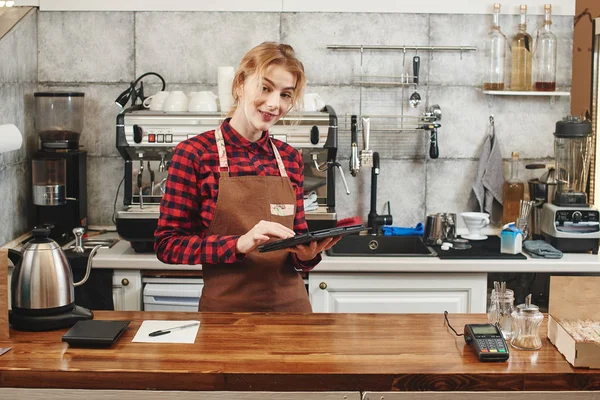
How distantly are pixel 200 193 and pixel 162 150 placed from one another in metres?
1.44

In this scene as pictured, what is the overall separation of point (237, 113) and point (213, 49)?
1.75 meters

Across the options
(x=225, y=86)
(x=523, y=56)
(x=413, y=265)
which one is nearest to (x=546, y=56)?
(x=523, y=56)

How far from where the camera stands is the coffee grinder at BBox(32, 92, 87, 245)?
4109 millimetres

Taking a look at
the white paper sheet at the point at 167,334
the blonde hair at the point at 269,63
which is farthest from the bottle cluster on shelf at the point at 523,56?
the white paper sheet at the point at 167,334

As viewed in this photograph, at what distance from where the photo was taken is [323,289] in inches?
151

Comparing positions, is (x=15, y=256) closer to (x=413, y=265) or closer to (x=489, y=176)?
(x=413, y=265)

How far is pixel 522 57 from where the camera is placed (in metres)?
4.37

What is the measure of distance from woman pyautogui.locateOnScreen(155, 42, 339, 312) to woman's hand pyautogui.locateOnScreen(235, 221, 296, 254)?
11 millimetres

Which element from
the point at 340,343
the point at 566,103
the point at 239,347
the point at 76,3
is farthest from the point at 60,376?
the point at 566,103

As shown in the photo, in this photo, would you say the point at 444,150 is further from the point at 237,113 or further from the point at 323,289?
the point at 237,113

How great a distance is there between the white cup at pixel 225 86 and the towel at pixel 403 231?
1.05 meters

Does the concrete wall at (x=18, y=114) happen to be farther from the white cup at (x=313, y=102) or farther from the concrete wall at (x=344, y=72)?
the white cup at (x=313, y=102)

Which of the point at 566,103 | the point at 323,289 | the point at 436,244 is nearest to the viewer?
the point at 323,289

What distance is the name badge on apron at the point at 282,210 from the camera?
113 inches
